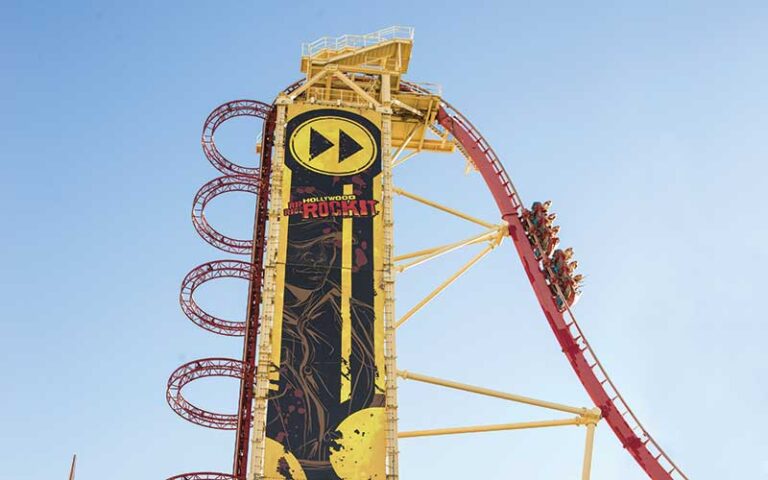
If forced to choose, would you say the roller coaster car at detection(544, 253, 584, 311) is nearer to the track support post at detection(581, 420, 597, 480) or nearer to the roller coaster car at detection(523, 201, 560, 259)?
the roller coaster car at detection(523, 201, 560, 259)

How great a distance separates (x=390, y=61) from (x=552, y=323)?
40.5 ft

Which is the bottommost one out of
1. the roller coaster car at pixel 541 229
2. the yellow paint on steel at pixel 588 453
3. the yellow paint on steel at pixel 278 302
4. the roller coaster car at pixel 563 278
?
the yellow paint on steel at pixel 588 453

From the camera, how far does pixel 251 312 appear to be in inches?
1380

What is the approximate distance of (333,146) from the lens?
108 ft

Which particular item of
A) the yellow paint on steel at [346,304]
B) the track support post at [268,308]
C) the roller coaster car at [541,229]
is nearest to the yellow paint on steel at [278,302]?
the track support post at [268,308]

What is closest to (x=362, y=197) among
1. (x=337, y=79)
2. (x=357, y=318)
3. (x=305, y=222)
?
(x=305, y=222)

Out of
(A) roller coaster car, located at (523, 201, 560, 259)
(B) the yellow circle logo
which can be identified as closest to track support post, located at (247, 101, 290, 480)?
(B) the yellow circle logo

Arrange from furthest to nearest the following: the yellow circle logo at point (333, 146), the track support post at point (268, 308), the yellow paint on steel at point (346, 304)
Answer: the yellow circle logo at point (333, 146)
the yellow paint on steel at point (346, 304)
the track support post at point (268, 308)

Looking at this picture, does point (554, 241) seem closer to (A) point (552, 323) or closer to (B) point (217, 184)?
(A) point (552, 323)

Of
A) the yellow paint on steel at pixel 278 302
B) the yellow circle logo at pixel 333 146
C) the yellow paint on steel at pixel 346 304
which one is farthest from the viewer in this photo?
the yellow circle logo at pixel 333 146

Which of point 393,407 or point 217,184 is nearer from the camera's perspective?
point 393,407

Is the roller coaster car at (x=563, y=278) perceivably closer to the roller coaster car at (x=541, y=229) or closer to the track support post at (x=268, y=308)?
the roller coaster car at (x=541, y=229)

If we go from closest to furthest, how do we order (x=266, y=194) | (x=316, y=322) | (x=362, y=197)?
(x=316, y=322) → (x=362, y=197) → (x=266, y=194)

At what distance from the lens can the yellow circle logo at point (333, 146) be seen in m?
32.6
